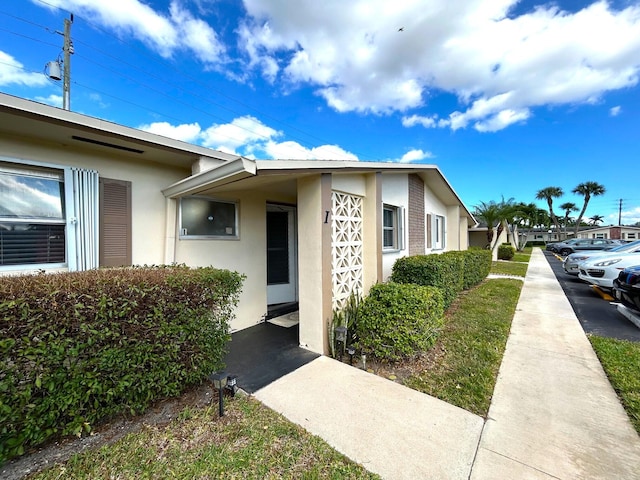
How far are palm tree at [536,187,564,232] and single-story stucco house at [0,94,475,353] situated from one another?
63528mm

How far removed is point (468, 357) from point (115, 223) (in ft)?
18.9

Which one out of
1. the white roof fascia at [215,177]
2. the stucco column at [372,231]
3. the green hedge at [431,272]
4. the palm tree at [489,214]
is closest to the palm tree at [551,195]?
the palm tree at [489,214]

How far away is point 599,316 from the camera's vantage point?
6180 millimetres

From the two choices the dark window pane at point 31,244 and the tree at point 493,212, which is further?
the tree at point 493,212

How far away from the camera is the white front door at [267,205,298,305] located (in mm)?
6410

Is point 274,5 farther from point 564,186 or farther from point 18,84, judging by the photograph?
point 564,186

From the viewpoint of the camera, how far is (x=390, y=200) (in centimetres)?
683

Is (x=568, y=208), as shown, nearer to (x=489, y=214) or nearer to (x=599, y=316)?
(x=489, y=214)

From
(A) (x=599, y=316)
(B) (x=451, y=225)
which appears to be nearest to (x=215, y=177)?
(A) (x=599, y=316)

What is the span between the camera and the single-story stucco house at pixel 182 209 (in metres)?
3.29

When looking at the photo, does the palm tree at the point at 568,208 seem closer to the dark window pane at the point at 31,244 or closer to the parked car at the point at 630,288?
the parked car at the point at 630,288

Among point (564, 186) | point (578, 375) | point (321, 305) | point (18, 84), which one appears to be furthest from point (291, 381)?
point (564, 186)

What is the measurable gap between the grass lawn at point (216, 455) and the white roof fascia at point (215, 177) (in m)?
2.83

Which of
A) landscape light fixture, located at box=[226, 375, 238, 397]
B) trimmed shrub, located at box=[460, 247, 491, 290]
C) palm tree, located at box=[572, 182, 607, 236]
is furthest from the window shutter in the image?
palm tree, located at box=[572, 182, 607, 236]
